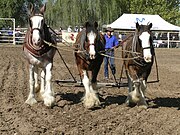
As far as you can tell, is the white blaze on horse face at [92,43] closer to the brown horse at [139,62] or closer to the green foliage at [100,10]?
the brown horse at [139,62]

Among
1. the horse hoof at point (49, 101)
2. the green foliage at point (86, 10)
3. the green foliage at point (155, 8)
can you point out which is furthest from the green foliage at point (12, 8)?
the horse hoof at point (49, 101)

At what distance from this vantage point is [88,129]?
697cm

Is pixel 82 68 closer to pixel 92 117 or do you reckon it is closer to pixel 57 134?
pixel 92 117

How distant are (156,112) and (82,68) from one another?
73.5 inches

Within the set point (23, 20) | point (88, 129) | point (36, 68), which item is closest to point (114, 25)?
point (23, 20)

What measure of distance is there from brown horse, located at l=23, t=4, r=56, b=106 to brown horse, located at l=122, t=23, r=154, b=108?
1.71 m

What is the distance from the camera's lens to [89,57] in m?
8.91

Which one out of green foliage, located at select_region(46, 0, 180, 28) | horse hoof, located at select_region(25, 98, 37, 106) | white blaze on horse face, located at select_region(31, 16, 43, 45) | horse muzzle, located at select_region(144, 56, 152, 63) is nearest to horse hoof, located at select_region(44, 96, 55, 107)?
horse hoof, located at select_region(25, 98, 37, 106)

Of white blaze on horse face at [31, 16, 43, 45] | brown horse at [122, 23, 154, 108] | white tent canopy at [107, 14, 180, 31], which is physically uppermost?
white blaze on horse face at [31, 16, 43, 45]

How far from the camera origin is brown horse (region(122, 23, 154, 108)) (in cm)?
866

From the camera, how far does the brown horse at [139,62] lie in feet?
28.4

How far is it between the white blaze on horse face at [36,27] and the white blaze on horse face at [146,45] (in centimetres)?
207

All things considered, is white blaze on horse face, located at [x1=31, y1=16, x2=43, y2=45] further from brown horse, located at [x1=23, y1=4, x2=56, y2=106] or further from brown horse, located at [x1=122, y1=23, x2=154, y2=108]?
brown horse, located at [x1=122, y1=23, x2=154, y2=108]

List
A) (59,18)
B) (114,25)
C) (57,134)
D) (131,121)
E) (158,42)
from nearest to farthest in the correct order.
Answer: (57,134), (131,121), (114,25), (158,42), (59,18)
